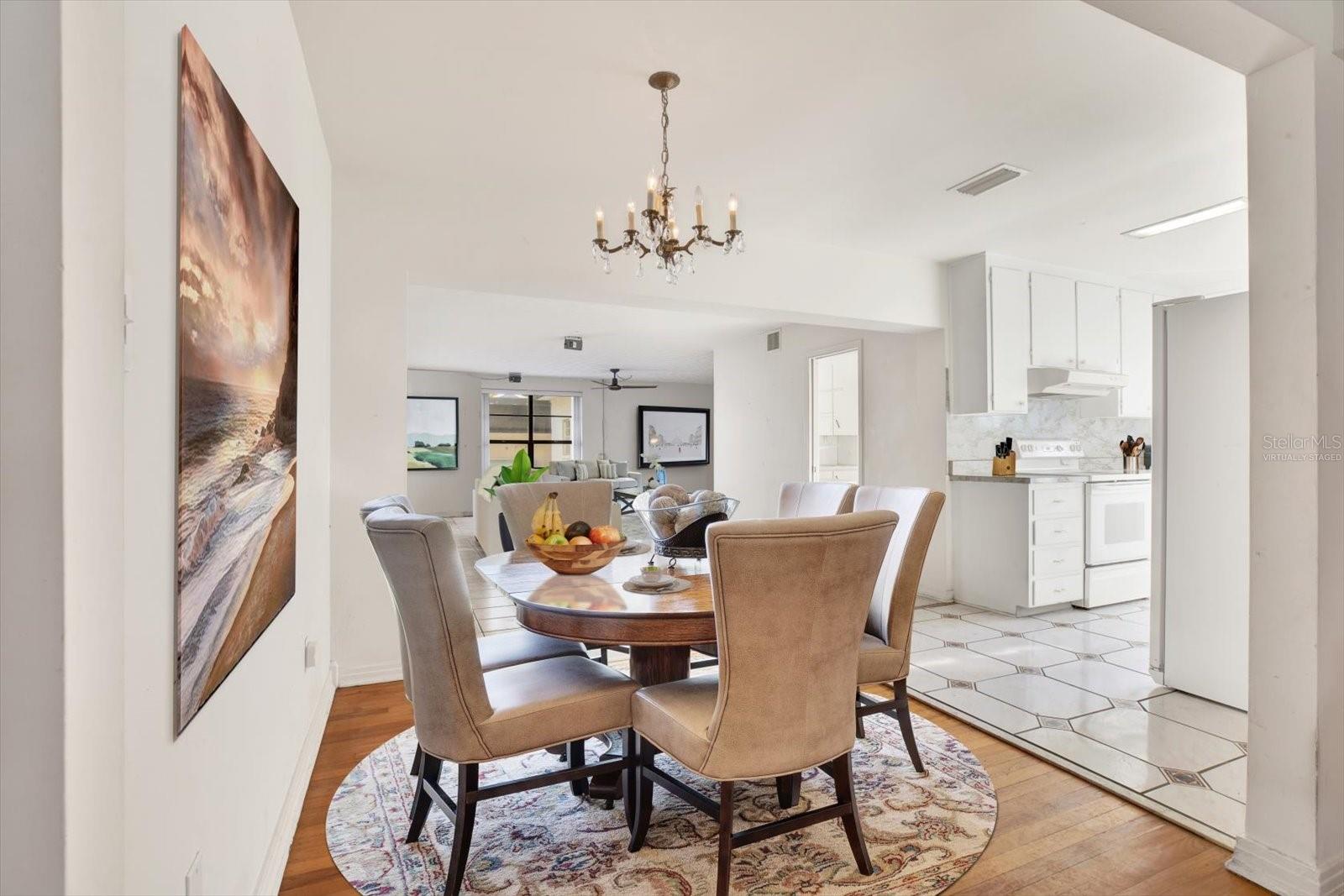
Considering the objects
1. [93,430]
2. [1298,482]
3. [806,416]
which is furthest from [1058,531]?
[93,430]

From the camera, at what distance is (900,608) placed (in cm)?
234

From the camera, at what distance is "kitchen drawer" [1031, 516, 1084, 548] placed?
15.1 feet

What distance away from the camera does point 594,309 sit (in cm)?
622

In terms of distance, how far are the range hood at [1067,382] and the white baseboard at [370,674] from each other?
441 cm

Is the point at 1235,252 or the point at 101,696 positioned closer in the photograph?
the point at 101,696

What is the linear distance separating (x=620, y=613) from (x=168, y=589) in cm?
95

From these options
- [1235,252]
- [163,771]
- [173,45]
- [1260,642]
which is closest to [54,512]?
[163,771]

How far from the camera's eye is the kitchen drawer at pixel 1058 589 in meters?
4.61

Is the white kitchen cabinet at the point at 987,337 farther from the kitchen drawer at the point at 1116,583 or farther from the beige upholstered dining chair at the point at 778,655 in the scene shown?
the beige upholstered dining chair at the point at 778,655

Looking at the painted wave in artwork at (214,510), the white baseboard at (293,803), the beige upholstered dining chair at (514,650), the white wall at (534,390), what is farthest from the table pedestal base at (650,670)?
the white wall at (534,390)

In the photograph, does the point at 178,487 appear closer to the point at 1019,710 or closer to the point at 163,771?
the point at 163,771

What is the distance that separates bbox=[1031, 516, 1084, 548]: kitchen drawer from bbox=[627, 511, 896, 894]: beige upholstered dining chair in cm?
340

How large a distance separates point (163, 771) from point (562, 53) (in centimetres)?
221

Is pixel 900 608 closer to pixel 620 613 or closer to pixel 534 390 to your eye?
pixel 620 613
